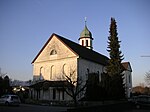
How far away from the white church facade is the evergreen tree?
19.3 feet

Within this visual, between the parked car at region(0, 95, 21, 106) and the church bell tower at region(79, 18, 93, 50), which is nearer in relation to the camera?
the parked car at region(0, 95, 21, 106)

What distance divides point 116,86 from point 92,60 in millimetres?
10471

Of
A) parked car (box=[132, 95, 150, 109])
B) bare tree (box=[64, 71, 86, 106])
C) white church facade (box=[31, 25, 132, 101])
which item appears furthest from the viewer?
white church facade (box=[31, 25, 132, 101])

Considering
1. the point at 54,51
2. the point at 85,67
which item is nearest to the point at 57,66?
the point at 54,51

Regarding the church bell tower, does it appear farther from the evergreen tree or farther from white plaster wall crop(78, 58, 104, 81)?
the evergreen tree

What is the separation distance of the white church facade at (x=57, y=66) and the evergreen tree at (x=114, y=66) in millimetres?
5894

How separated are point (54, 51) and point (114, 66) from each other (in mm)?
13462

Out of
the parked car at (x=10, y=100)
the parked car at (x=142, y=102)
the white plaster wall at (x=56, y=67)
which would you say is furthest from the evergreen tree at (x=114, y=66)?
the parked car at (x=10, y=100)

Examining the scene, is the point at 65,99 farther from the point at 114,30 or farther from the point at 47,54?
the point at 114,30

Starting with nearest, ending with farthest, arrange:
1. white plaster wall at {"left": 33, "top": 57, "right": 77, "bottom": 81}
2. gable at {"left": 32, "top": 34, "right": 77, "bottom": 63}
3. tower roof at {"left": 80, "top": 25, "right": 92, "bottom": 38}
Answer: white plaster wall at {"left": 33, "top": 57, "right": 77, "bottom": 81} → gable at {"left": 32, "top": 34, "right": 77, "bottom": 63} → tower roof at {"left": 80, "top": 25, "right": 92, "bottom": 38}

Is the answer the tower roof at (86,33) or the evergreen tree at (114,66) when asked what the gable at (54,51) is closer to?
the evergreen tree at (114,66)

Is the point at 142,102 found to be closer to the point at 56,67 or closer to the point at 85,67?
the point at 85,67

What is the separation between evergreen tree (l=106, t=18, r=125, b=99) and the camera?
130 feet

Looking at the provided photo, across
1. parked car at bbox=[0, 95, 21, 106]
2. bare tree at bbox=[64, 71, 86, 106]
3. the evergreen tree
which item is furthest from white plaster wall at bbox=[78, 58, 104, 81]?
parked car at bbox=[0, 95, 21, 106]
